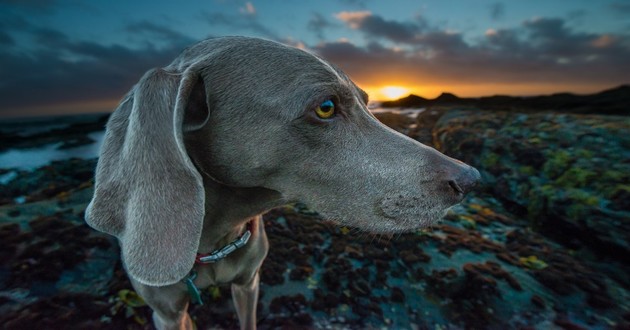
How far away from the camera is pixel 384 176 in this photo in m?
2.08

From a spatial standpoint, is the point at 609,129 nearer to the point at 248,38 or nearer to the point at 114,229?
the point at 248,38

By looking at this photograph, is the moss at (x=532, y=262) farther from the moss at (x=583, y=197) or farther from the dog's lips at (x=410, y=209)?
the dog's lips at (x=410, y=209)

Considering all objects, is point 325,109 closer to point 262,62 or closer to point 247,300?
point 262,62

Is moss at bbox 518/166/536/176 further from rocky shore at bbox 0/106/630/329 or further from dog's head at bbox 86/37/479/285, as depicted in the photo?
dog's head at bbox 86/37/479/285

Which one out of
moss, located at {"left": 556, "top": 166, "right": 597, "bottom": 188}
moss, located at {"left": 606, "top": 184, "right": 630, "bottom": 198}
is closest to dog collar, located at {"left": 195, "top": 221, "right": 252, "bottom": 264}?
moss, located at {"left": 606, "top": 184, "right": 630, "bottom": 198}

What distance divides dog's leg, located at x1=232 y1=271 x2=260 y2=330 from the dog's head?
4.56 feet

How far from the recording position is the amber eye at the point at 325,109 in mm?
2037

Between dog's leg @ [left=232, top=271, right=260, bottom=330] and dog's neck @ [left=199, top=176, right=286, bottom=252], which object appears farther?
dog's leg @ [left=232, top=271, right=260, bottom=330]

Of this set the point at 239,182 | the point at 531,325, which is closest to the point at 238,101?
the point at 239,182

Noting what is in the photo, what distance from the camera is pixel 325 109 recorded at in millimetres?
2076

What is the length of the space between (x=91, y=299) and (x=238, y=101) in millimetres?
3418

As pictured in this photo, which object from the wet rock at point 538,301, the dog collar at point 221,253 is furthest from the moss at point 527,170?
the dog collar at point 221,253

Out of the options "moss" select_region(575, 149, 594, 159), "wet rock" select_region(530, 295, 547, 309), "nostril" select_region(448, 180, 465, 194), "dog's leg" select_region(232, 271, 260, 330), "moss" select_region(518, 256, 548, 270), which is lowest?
"wet rock" select_region(530, 295, 547, 309)

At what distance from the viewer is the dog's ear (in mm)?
1779
